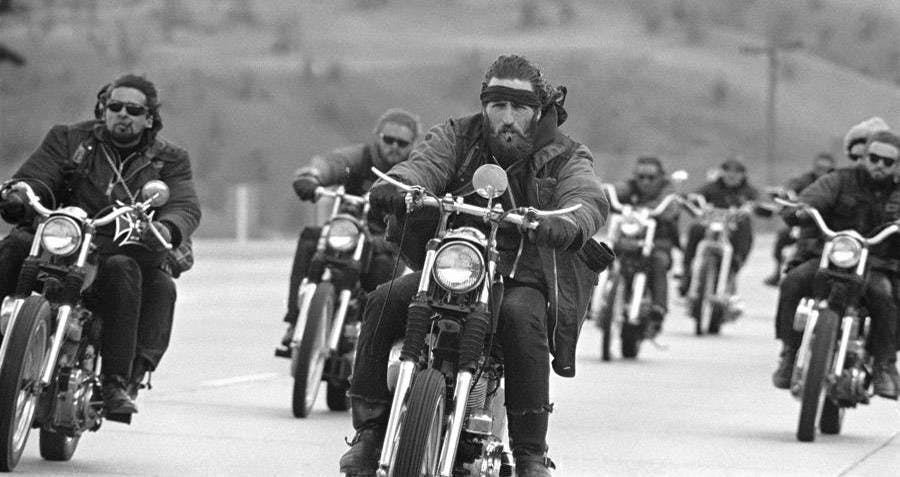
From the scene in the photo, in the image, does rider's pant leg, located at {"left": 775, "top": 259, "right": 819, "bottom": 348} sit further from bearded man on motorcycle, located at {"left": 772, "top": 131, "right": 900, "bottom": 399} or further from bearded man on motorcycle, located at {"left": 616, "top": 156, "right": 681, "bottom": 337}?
bearded man on motorcycle, located at {"left": 616, "top": 156, "right": 681, "bottom": 337}

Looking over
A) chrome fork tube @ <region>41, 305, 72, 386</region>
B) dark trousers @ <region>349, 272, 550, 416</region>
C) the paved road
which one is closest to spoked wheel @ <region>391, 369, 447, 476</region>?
dark trousers @ <region>349, 272, 550, 416</region>

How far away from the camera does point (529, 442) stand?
7918 millimetres

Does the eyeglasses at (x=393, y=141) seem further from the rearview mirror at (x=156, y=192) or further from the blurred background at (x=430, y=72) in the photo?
the blurred background at (x=430, y=72)

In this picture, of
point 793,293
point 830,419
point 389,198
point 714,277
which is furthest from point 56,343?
point 714,277

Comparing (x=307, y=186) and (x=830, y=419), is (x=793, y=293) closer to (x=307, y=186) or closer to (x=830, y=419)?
(x=830, y=419)

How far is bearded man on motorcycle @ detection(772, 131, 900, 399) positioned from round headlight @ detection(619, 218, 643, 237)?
610 cm

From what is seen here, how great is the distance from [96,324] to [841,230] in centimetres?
487

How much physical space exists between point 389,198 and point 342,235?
5.38 meters

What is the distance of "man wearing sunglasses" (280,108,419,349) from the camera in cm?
1330

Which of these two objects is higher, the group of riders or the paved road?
the group of riders

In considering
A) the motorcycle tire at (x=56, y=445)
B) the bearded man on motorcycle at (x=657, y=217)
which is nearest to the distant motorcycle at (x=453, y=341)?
the motorcycle tire at (x=56, y=445)

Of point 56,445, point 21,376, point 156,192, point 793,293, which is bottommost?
point 56,445

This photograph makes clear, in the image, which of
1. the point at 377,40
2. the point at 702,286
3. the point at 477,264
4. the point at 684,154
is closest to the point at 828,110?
the point at 684,154

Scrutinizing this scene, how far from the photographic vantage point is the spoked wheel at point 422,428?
23.5ft
